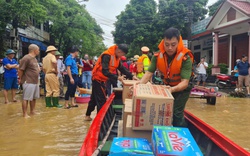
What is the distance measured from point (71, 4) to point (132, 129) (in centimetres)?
2258

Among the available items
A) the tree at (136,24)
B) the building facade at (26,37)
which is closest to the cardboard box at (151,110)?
the building facade at (26,37)

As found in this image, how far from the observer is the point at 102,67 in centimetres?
436

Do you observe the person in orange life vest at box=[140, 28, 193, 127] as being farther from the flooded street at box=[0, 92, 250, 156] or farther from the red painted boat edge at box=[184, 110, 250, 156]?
the flooded street at box=[0, 92, 250, 156]

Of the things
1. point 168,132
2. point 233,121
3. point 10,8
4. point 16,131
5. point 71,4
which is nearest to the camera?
point 168,132

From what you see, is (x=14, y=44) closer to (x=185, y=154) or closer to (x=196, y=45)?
(x=185, y=154)

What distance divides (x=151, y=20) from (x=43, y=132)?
69.5 feet

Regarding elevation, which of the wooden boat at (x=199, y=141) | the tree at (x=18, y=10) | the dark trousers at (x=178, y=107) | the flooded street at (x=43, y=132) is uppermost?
the tree at (x=18, y=10)

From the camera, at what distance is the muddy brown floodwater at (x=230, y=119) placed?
471cm

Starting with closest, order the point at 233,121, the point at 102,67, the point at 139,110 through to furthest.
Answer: the point at 139,110
the point at 102,67
the point at 233,121

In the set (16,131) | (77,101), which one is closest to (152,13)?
(77,101)

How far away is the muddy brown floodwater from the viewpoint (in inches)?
185

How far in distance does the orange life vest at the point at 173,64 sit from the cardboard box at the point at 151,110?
0.55 meters

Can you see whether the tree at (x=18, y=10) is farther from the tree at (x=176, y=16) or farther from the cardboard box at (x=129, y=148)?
the tree at (x=176, y=16)

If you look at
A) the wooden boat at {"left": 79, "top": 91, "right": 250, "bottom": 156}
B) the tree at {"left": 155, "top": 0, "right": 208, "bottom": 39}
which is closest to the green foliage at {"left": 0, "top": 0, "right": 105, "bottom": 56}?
the tree at {"left": 155, "top": 0, "right": 208, "bottom": 39}
